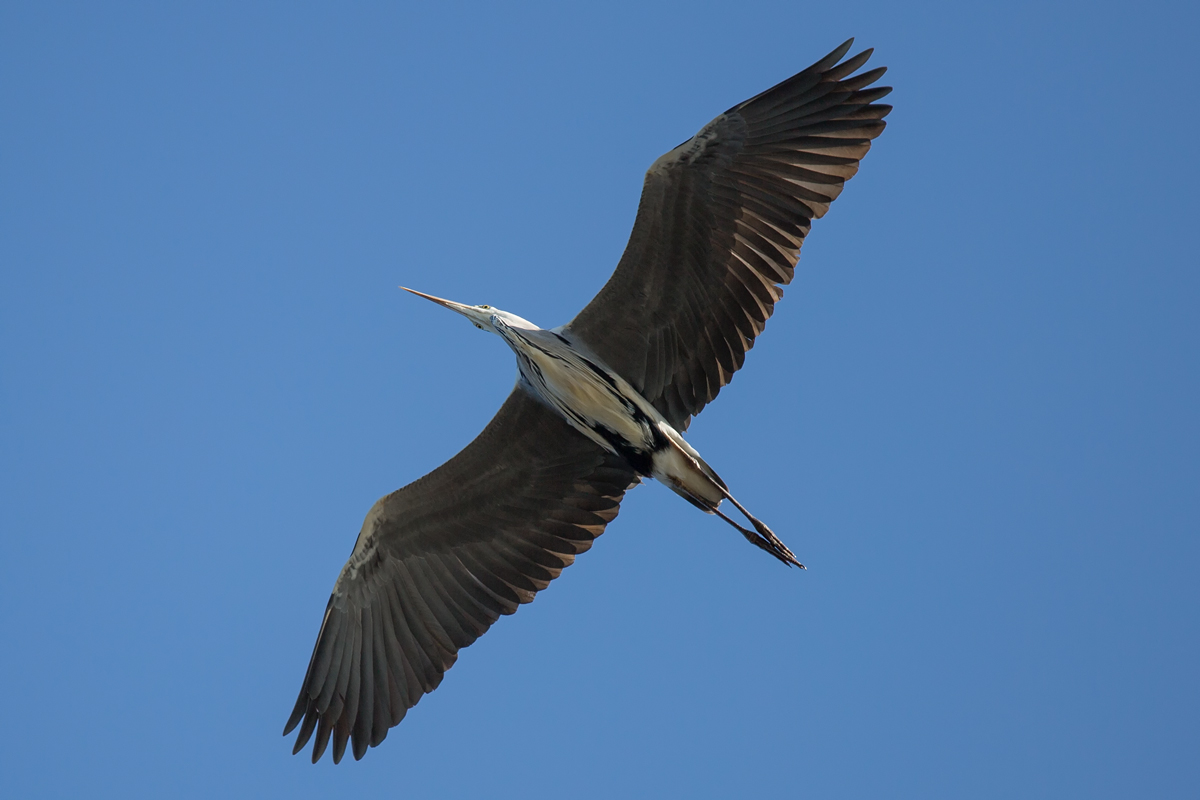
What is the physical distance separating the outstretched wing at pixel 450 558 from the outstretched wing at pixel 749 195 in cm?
160

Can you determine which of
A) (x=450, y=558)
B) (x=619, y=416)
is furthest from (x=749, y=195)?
(x=450, y=558)

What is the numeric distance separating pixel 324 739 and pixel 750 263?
212 inches

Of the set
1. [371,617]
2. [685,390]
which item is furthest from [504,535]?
[685,390]

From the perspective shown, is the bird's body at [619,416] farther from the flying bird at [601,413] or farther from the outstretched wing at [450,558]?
the outstretched wing at [450,558]

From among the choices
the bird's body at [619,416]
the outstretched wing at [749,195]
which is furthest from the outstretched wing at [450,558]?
the outstretched wing at [749,195]

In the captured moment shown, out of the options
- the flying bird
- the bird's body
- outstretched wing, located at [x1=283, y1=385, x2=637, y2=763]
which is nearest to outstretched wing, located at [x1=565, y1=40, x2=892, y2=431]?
the flying bird

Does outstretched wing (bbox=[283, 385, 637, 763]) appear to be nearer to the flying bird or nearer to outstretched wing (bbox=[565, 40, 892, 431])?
the flying bird

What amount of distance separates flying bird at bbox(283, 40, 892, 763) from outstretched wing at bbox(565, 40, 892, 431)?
11 mm

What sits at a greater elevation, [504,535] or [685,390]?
[685,390]

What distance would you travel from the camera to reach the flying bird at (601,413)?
29.5 feet

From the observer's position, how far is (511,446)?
978 centimetres

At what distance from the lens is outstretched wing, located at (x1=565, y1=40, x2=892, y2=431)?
29.3 feet

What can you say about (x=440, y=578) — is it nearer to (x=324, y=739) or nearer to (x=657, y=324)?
(x=324, y=739)

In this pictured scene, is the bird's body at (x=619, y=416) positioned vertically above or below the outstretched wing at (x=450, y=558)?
above
